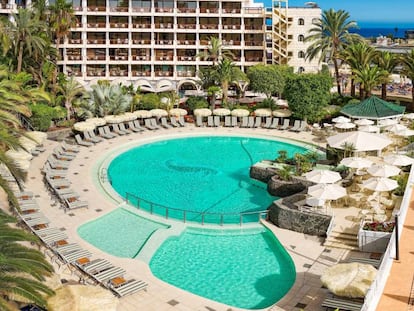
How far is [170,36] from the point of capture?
63625 mm

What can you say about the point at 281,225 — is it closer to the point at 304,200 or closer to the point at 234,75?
the point at 304,200

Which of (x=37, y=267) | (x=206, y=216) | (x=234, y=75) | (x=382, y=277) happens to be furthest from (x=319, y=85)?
(x=37, y=267)

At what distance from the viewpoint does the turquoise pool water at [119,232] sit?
21453 millimetres

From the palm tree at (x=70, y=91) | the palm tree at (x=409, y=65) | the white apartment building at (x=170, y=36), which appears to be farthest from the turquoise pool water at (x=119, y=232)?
the white apartment building at (x=170, y=36)

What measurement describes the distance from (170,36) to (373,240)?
48382mm

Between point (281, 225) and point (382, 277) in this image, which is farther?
point (281, 225)

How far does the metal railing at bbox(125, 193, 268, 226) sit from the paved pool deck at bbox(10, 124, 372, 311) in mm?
1155

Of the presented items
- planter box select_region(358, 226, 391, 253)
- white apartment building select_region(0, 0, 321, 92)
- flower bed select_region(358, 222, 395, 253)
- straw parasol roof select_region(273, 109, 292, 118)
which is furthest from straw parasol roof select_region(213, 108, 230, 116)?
planter box select_region(358, 226, 391, 253)

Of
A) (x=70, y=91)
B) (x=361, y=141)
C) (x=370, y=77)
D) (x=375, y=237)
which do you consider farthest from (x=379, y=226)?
(x=70, y=91)

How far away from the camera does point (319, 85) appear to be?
136 ft

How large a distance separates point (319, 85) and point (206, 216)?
817 inches

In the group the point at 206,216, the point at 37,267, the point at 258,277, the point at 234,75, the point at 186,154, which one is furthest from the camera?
the point at 234,75

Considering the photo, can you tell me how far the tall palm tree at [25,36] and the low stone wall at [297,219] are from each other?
27.8m

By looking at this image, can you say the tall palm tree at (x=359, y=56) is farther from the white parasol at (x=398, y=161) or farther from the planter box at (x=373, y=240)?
the planter box at (x=373, y=240)
